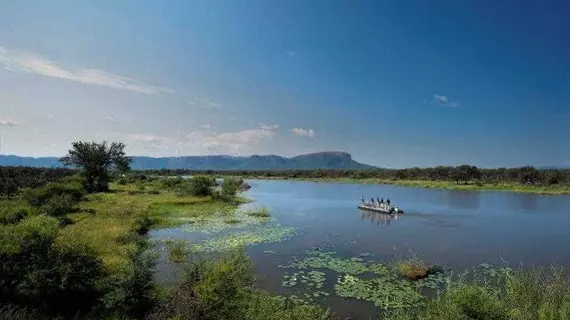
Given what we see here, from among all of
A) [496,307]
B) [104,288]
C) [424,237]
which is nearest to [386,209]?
[424,237]

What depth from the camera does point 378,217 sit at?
5253cm

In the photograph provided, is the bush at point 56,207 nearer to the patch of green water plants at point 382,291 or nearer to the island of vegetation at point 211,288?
the island of vegetation at point 211,288

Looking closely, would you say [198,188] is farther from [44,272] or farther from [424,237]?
[44,272]

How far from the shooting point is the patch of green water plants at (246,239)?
101 feet

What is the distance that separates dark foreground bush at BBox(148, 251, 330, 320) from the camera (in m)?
13.9

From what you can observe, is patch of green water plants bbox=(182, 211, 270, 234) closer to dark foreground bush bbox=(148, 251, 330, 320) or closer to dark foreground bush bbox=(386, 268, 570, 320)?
dark foreground bush bbox=(148, 251, 330, 320)

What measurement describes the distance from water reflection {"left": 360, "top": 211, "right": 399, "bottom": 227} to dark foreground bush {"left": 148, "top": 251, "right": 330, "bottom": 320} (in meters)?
33.0

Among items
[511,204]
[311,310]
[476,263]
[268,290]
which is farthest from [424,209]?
[311,310]

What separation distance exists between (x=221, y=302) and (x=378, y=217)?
4094cm

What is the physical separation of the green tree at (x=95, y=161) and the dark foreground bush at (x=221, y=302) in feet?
202

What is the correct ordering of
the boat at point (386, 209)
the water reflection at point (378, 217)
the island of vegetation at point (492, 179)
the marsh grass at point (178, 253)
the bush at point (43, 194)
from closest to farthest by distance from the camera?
the marsh grass at point (178, 253), the bush at point (43, 194), the water reflection at point (378, 217), the boat at point (386, 209), the island of vegetation at point (492, 179)

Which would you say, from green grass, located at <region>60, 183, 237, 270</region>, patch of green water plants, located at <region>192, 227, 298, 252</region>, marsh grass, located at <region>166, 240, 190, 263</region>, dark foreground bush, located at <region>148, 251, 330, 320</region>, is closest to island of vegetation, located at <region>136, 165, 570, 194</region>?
green grass, located at <region>60, 183, 237, 270</region>

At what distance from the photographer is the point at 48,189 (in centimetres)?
4672

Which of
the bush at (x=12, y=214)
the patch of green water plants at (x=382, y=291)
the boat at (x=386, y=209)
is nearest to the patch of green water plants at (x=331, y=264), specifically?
the patch of green water plants at (x=382, y=291)
